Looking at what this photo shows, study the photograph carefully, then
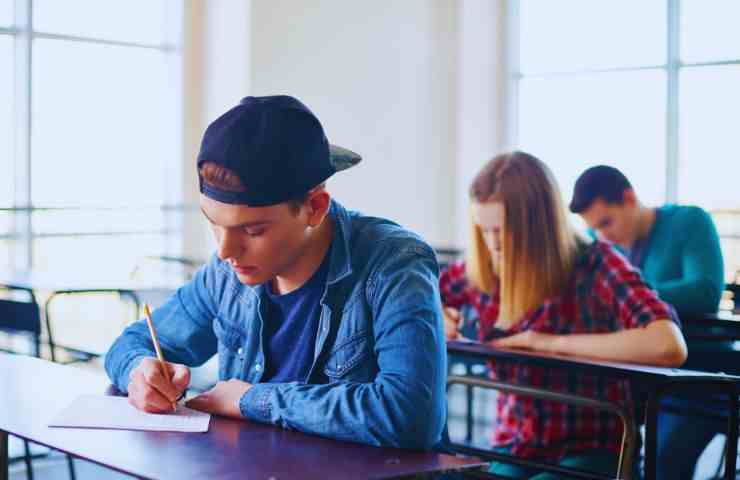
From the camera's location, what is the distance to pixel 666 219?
387 centimetres

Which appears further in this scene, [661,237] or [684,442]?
[661,237]

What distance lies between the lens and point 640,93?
6031mm

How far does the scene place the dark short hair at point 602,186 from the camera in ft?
12.4

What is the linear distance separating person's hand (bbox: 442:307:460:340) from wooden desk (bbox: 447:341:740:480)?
1.71 ft

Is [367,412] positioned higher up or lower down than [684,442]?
higher up

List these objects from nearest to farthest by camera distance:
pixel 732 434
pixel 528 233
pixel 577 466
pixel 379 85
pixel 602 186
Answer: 1. pixel 732 434
2. pixel 577 466
3. pixel 528 233
4. pixel 602 186
5. pixel 379 85

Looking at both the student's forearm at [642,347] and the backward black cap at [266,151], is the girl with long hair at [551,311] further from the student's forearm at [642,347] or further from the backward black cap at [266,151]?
the backward black cap at [266,151]

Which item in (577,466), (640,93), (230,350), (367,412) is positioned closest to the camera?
(367,412)

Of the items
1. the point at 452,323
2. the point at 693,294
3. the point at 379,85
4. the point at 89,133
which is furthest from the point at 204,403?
the point at 379,85

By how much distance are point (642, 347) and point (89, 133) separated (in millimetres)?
3977

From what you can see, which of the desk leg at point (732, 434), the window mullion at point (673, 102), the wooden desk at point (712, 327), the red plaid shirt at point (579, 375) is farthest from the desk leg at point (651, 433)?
the window mullion at point (673, 102)

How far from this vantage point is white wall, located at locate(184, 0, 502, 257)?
574 cm

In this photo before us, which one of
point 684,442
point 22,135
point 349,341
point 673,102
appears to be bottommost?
point 684,442

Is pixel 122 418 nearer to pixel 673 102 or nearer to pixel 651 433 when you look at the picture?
pixel 651 433
